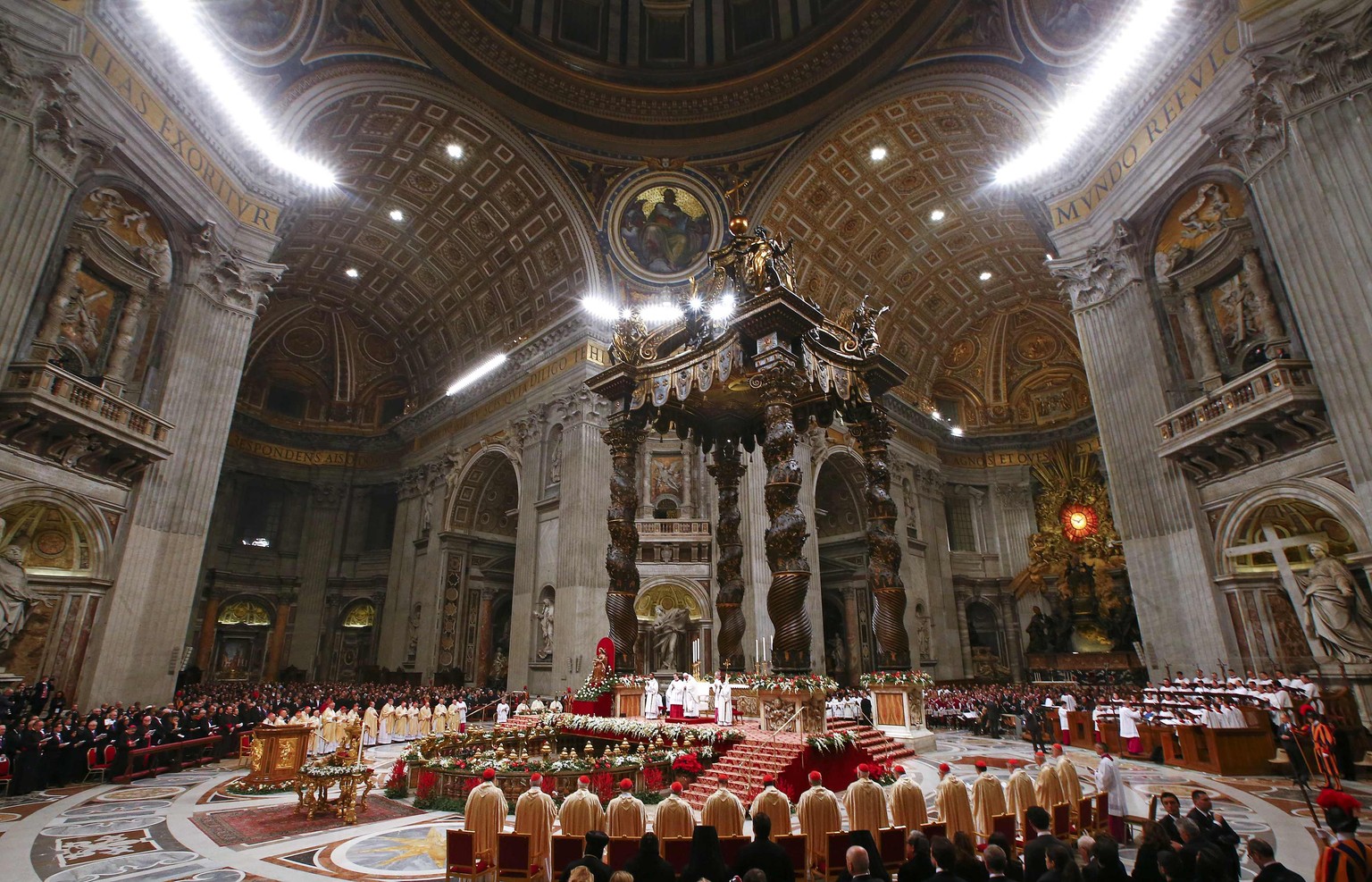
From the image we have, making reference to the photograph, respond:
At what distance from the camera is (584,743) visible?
10031mm

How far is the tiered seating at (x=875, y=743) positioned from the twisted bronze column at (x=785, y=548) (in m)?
1.11

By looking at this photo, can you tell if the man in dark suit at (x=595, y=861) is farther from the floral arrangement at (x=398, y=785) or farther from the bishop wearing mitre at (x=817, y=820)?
the floral arrangement at (x=398, y=785)

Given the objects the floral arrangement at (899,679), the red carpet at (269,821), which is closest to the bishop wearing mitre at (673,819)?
the red carpet at (269,821)

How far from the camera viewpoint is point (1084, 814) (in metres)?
5.30

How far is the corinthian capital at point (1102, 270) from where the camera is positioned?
12.9 metres

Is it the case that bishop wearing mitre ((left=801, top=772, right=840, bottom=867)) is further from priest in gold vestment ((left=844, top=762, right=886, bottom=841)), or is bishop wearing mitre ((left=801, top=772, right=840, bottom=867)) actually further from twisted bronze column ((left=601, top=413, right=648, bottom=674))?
twisted bronze column ((left=601, top=413, right=648, bottom=674))

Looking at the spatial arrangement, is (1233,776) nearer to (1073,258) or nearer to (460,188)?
(1073,258)

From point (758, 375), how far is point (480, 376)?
15785 mm

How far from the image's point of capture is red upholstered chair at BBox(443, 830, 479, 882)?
4.45 meters

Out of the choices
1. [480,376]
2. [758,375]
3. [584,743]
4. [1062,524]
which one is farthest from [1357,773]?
[480,376]

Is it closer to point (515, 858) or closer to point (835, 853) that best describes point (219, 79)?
point (515, 858)

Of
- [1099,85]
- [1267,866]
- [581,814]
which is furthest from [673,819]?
[1099,85]

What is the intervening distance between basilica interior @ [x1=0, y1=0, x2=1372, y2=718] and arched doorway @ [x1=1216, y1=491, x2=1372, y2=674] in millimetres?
55

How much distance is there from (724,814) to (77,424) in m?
11.4
